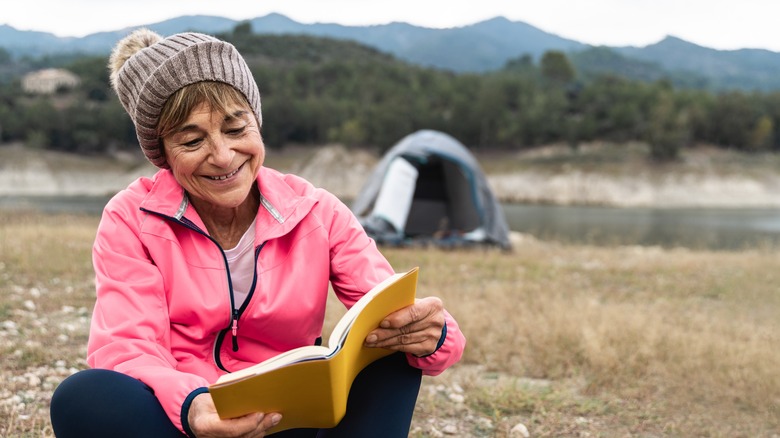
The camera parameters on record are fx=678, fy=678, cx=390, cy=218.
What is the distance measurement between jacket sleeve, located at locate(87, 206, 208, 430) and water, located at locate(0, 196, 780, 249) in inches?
640

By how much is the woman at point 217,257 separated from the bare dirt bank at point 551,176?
145 ft

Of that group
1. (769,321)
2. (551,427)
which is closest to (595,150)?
(769,321)

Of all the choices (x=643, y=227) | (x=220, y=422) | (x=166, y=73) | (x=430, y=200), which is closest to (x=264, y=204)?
(x=166, y=73)

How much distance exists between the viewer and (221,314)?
5.97 ft

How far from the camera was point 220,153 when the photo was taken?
182 cm

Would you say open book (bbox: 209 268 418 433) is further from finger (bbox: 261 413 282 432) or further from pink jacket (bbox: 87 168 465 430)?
pink jacket (bbox: 87 168 465 430)

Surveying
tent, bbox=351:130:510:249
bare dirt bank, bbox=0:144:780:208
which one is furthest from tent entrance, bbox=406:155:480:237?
bare dirt bank, bbox=0:144:780:208

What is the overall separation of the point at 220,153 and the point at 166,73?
0.80 feet

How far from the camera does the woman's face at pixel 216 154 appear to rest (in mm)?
1832

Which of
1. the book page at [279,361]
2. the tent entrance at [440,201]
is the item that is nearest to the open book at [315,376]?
the book page at [279,361]

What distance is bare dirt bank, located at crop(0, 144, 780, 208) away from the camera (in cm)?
4466

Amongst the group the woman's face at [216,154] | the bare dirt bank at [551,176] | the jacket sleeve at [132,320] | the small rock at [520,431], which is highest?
the woman's face at [216,154]

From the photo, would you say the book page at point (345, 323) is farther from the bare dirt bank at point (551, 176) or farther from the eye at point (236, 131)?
the bare dirt bank at point (551, 176)

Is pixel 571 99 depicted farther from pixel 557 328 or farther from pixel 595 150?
pixel 557 328
